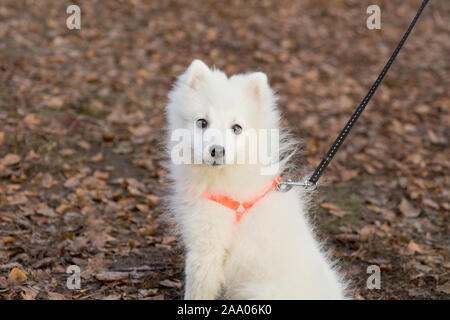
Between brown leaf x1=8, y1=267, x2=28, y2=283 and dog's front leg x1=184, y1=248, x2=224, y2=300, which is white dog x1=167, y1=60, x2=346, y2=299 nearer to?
dog's front leg x1=184, y1=248, x2=224, y2=300

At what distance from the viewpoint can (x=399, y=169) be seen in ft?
22.2

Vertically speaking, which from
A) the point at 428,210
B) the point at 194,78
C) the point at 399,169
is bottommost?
the point at 428,210

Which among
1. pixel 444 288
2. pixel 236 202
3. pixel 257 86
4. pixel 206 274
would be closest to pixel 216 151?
pixel 236 202

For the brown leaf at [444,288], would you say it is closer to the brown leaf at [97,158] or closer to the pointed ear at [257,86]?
the pointed ear at [257,86]

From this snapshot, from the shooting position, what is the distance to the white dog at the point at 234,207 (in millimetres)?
3002

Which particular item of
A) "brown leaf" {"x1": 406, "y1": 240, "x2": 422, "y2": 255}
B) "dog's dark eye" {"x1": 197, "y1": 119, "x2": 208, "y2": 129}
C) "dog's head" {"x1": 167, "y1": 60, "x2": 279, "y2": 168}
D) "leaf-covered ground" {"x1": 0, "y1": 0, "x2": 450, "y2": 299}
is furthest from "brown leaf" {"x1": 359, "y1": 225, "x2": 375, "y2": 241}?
"dog's dark eye" {"x1": 197, "y1": 119, "x2": 208, "y2": 129}

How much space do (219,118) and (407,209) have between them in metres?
3.48

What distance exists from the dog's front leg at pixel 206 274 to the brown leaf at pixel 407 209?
329 cm

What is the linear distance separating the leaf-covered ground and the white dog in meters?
1.14

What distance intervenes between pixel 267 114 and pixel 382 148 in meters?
4.49

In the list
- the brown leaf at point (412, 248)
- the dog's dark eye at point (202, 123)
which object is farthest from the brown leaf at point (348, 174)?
the dog's dark eye at point (202, 123)

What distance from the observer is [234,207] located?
10.3 ft
